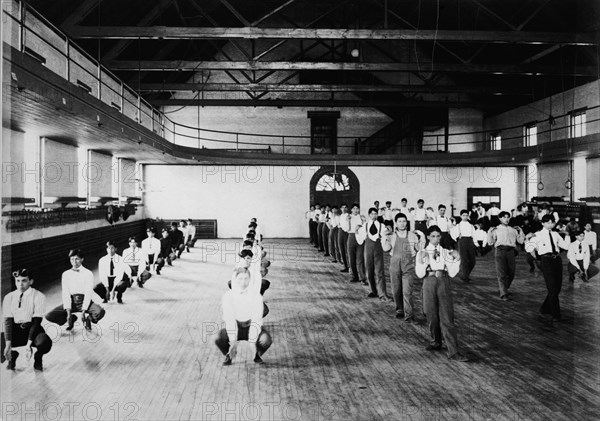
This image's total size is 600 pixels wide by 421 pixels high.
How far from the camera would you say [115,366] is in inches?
225

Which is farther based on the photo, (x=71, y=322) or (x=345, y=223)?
(x=345, y=223)

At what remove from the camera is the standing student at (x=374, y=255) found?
955 centimetres

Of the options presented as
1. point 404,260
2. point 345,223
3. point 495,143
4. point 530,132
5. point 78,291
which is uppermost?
point 530,132

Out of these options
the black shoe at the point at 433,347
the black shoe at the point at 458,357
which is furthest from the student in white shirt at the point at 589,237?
the black shoe at the point at 458,357

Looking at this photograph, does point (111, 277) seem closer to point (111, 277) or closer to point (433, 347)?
point (111, 277)

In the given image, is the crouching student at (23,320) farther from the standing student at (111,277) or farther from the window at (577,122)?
the window at (577,122)

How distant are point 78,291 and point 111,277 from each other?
2.37 m

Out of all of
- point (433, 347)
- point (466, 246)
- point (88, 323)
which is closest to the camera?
point (433, 347)

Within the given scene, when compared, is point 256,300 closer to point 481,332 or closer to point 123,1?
point 481,332

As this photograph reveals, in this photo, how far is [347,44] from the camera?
22.0 metres

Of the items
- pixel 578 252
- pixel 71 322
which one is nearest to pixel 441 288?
pixel 71 322

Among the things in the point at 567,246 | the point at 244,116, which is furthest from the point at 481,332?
the point at 244,116

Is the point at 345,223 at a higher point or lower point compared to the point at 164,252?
Result: higher

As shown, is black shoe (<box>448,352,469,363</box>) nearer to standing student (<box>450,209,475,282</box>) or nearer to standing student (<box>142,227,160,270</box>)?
standing student (<box>450,209,475,282</box>)
